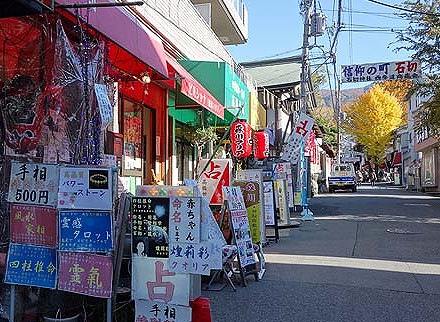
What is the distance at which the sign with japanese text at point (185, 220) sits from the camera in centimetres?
490

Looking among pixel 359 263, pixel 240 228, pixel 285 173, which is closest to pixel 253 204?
pixel 240 228

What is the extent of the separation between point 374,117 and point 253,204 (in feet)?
161

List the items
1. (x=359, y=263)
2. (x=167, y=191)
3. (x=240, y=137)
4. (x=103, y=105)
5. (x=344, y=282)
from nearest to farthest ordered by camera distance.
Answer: (x=167, y=191)
(x=103, y=105)
(x=344, y=282)
(x=359, y=263)
(x=240, y=137)

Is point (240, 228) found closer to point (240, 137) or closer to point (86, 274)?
point (86, 274)

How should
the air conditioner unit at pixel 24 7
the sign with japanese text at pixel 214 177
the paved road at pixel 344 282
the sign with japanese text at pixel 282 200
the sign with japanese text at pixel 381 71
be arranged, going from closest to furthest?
the air conditioner unit at pixel 24 7 → the paved road at pixel 344 282 → the sign with japanese text at pixel 214 177 → the sign with japanese text at pixel 282 200 → the sign with japanese text at pixel 381 71

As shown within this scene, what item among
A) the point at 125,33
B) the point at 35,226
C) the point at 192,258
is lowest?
the point at 192,258

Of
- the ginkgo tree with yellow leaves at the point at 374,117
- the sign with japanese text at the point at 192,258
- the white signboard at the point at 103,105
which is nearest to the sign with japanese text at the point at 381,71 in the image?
the white signboard at the point at 103,105

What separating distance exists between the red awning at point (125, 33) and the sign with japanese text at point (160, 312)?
122 inches

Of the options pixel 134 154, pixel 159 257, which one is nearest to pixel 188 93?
pixel 134 154

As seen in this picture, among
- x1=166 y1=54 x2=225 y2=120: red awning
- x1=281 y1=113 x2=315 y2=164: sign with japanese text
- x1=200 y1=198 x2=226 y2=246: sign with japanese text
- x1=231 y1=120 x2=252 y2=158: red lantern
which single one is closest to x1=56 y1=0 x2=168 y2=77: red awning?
x1=166 y1=54 x2=225 y2=120: red awning

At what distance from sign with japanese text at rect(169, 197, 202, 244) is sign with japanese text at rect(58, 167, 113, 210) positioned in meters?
0.68

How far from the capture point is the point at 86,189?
4672mm

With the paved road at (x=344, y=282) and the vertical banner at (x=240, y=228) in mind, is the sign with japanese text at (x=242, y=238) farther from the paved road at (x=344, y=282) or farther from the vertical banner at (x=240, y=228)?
the paved road at (x=344, y=282)

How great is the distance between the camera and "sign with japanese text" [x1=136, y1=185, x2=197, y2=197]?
201 inches
